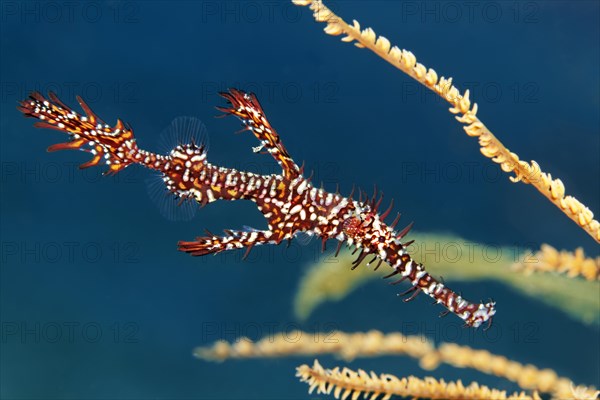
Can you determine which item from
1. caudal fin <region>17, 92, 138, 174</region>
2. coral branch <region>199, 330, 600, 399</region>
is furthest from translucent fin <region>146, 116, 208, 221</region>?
coral branch <region>199, 330, 600, 399</region>

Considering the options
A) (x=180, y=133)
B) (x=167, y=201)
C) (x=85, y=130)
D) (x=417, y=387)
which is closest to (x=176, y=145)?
(x=180, y=133)

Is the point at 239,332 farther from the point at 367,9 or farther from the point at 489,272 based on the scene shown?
the point at 367,9

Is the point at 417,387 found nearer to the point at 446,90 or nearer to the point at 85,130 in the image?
the point at 446,90

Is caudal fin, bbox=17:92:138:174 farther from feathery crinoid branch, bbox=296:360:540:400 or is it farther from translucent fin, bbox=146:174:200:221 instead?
feathery crinoid branch, bbox=296:360:540:400

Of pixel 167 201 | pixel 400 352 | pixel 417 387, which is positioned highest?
pixel 167 201

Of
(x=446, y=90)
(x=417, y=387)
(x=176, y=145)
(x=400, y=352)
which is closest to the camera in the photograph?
(x=446, y=90)

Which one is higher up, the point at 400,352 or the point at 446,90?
the point at 446,90

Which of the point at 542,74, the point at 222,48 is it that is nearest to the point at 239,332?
the point at 222,48
